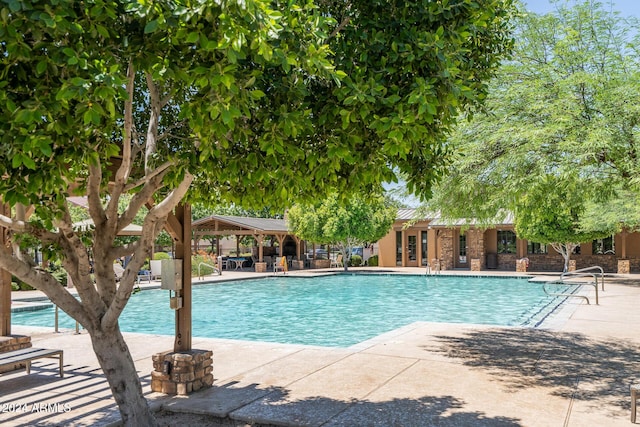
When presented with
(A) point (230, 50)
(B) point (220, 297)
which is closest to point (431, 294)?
(B) point (220, 297)

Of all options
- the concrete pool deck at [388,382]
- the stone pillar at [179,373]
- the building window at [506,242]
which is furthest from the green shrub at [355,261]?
the stone pillar at [179,373]

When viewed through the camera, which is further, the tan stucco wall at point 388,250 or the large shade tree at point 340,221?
the tan stucco wall at point 388,250

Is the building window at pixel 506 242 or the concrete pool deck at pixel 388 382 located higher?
the building window at pixel 506 242

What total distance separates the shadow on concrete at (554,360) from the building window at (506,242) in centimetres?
2308

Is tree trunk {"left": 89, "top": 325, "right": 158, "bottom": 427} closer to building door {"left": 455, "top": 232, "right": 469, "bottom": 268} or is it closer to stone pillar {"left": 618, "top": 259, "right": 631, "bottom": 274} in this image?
stone pillar {"left": 618, "top": 259, "right": 631, "bottom": 274}

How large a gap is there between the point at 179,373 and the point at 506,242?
95.8ft

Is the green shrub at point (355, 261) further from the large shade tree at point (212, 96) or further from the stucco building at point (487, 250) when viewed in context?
the large shade tree at point (212, 96)

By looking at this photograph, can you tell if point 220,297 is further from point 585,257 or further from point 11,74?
point 585,257

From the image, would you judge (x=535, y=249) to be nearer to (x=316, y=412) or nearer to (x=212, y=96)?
(x=316, y=412)

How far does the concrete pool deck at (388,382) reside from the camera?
544cm

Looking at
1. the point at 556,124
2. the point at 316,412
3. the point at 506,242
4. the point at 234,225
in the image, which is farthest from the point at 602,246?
the point at 316,412

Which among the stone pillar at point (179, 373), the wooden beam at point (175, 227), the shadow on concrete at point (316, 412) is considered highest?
the wooden beam at point (175, 227)

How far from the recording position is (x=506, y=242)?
32500mm

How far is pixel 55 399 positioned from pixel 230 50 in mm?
5156
